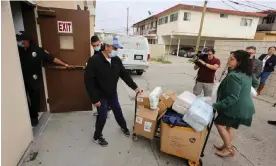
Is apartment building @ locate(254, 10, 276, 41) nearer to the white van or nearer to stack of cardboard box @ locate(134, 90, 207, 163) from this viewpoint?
the white van

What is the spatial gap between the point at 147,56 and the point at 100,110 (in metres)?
5.04

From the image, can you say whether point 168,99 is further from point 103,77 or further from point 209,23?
point 209,23

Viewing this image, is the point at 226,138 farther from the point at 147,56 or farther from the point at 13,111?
the point at 147,56

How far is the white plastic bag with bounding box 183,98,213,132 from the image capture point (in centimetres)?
192

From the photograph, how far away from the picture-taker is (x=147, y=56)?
712 cm

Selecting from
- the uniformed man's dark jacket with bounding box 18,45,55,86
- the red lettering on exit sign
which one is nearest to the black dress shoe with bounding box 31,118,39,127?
the uniformed man's dark jacket with bounding box 18,45,55,86

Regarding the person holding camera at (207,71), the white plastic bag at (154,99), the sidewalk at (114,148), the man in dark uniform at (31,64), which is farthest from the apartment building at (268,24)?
the man in dark uniform at (31,64)

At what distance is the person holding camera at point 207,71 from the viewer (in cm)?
340

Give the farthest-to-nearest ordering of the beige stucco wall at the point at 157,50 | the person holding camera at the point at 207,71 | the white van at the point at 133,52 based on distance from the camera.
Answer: the beige stucco wall at the point at 157,50
the white van at the point at 133,52
the person holding camera at the point at 207,71

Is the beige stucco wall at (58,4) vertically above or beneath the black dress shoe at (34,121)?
above

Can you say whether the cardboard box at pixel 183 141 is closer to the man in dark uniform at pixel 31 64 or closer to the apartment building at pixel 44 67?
the apartment building at pixel 44 67

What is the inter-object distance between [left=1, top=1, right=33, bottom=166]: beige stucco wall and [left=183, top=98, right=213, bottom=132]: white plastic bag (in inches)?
83.5

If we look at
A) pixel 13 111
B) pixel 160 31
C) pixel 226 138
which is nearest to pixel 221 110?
pixel 226 138

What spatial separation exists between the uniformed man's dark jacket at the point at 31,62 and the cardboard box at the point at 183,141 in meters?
2.32
